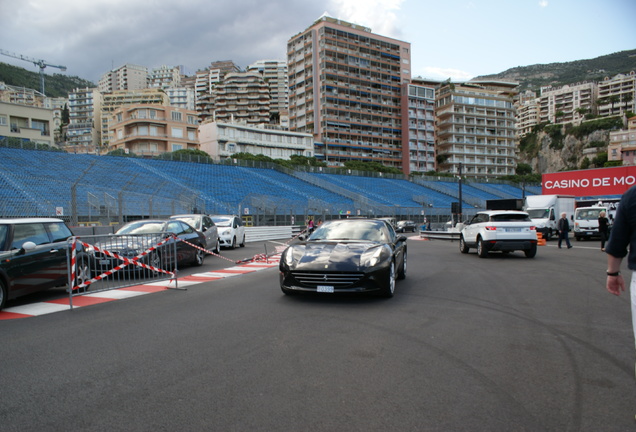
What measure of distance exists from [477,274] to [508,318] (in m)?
4.88

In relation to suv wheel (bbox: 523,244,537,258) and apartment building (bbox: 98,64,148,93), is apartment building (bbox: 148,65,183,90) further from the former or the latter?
suv wheel (bbox: 523,244,537,258)

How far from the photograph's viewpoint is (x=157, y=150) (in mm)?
81312

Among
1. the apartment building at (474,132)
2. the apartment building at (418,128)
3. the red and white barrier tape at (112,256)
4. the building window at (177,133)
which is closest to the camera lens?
the red and white barrier tape at (112,256)

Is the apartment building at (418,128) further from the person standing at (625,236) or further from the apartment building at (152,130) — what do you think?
the person standing at (625,236)

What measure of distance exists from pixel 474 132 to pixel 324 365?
11282cm

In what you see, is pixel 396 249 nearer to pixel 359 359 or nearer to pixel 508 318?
pixel 508 318

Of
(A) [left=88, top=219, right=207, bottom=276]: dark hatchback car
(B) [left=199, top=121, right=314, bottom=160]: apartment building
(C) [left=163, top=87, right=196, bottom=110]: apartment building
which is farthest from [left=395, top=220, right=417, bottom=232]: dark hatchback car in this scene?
(C) [left=163, top=87, right=196, bottom=110]: apartment building

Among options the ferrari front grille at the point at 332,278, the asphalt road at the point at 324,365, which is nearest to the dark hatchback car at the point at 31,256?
the asphalt road at the point at 324,365

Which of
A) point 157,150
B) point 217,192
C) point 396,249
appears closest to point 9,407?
point 396,249

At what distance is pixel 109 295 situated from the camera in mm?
8672

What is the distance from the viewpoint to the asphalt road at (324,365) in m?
3.24

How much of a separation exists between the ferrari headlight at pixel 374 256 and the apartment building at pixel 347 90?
85142 mm

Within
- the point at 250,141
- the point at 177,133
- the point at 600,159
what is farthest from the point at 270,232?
the point at 600,159

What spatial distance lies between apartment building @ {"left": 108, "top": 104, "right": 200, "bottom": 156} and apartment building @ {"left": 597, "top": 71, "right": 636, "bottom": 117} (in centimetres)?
13385
